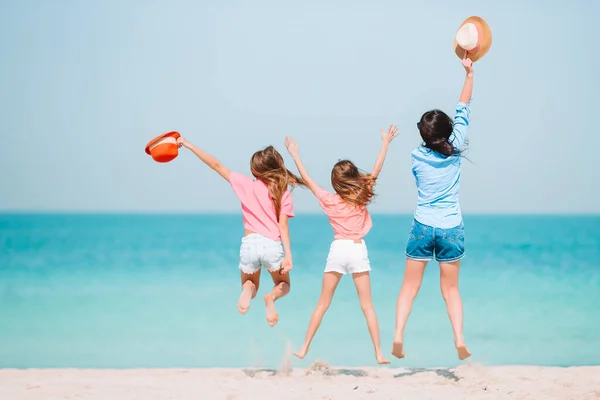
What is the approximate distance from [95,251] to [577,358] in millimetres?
22522

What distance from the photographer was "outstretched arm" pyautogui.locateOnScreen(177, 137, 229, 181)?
22.7 ft

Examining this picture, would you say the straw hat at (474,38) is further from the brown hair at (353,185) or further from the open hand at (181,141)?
the open hand at (181,141)

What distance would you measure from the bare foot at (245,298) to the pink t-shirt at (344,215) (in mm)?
893

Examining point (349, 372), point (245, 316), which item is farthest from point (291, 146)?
point (245, 316)

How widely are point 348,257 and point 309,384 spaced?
4.17 ft

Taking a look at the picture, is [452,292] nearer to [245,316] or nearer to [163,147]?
[163,147]

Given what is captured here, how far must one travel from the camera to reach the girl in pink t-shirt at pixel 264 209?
6.86 metres

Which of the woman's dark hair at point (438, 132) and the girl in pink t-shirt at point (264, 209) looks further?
the girl in pink t-shirt at point (264, 209)

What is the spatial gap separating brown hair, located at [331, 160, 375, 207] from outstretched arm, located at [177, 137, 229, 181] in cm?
97

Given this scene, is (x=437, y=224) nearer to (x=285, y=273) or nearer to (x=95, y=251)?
(x=285, y=273)

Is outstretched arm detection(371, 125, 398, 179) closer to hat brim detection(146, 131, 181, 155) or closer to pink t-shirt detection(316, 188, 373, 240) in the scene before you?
pink t-shirt detection(316, 188, 373, 240)

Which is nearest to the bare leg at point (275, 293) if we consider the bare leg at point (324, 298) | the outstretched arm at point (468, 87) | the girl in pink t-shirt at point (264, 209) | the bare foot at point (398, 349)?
the girl in pink t-shirt at point (264, 209)

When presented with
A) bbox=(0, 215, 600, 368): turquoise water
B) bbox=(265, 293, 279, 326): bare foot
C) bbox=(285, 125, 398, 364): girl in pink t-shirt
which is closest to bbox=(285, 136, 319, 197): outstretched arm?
bbox=(285, 125, 398, 364): girl in pink t-shirt

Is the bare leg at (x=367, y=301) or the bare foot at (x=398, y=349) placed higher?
the bare leg at (x=367, y=301)
